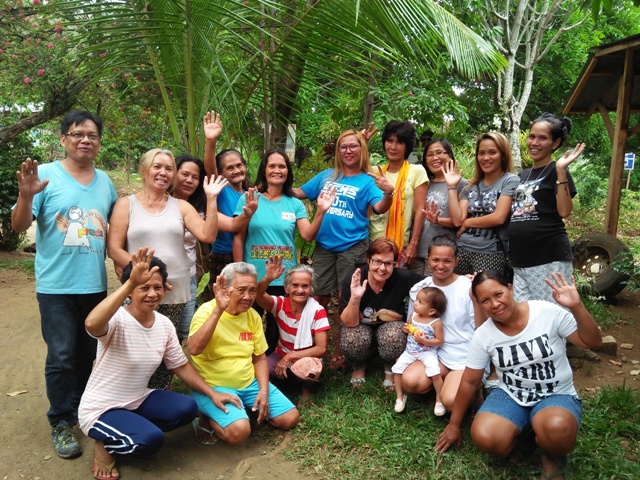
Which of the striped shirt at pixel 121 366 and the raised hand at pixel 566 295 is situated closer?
the raised hand at pixel 566 295

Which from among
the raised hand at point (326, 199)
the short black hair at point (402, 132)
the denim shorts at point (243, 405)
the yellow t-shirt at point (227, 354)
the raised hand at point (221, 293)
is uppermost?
the short black hair at point (402, 132)

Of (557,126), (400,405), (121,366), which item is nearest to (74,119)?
(121,366)

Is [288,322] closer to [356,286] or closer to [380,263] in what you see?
[356,286]

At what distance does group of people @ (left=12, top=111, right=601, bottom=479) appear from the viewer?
8.49 feet

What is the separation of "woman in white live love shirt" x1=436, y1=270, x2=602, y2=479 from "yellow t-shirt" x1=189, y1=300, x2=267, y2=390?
52.3 inches

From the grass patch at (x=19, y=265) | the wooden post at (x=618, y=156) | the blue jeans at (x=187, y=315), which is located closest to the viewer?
the blue jeans at (x=187, y=315)

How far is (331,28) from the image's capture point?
352 centimetres

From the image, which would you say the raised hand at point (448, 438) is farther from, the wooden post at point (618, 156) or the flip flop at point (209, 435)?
the wooden post at point (618, 156)

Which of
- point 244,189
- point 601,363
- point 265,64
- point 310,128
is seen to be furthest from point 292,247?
point 310,128

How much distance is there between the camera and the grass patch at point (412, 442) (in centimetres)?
266

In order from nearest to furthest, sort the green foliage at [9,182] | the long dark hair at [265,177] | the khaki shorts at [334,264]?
1. the long dark hair at [265,177]
2. the khaki shorts at [334,264]
3. the green foliage at [9,182]

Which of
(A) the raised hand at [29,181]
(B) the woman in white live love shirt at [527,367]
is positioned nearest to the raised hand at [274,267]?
(B) the woman in white live love shirt at [527,367]

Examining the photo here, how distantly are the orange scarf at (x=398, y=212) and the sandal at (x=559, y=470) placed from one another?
1738mm

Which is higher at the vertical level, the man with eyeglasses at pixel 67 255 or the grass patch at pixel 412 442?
the man with eyeglasses at pixel 67 255
